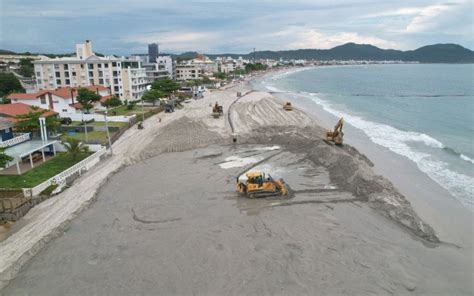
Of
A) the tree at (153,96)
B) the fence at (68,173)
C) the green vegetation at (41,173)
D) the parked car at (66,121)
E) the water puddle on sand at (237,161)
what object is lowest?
the water puddle on sand at (237,161)

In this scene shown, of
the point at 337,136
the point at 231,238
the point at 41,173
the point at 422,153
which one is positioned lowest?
the point at 231,238

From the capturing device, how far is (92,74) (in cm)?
7556

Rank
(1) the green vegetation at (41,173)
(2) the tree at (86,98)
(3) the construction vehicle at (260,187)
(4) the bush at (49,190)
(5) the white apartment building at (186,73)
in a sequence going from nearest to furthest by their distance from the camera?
(3) the construction vehicle at (260,187) < (4) the bush at (49,190) < (1) the green vegetation at (41,173) < (2) the tree at (86,98) < (5) the white apartment building at (186,73)

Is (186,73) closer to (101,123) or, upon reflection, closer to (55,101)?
(55,101)

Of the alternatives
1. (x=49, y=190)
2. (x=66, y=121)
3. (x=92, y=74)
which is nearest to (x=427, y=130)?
(x=49, y=190)

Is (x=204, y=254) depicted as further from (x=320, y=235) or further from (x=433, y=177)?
(x=433, y=177)

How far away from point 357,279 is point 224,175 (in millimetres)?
14796

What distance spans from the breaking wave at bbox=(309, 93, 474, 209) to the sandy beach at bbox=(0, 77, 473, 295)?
3935 millimetres

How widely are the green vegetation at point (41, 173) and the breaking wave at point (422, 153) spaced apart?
29.0m

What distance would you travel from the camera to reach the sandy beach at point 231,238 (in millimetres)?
14812

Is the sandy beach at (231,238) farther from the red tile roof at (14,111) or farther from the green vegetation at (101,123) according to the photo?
the green vegetation at (101,123)

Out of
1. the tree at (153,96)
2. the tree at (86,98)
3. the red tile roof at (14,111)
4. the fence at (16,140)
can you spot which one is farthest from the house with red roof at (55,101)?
the fence at (16,140)

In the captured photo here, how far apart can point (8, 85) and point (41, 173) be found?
2322 inches

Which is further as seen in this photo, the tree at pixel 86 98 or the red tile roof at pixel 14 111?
the tree at pixel 86 98
